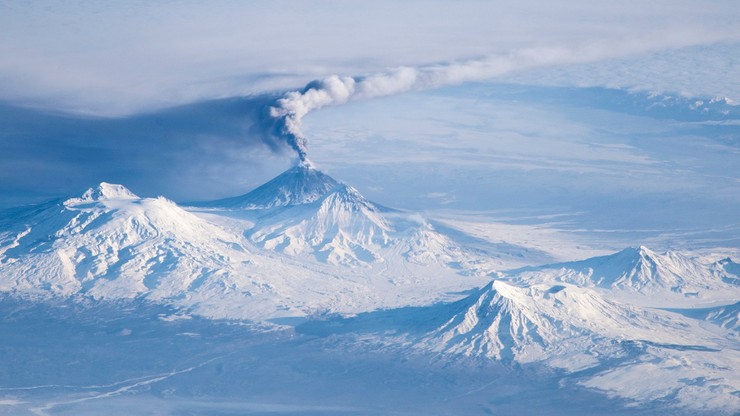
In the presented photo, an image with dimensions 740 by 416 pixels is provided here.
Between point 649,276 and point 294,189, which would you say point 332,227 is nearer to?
point 294,189

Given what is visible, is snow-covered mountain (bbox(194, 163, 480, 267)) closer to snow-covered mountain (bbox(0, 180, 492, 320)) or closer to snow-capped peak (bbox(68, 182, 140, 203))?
snow-covered mountain (bbox(0, 180, 492, 320))

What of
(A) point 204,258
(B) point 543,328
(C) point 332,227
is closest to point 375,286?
(C) point 332,227

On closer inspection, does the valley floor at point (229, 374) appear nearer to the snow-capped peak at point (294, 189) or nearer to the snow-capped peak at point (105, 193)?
the snow-capped peak at point (105, 193)

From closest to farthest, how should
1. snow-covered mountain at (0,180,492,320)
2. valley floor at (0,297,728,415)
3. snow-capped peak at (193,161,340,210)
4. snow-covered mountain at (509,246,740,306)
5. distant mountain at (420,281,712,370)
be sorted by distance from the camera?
valley floor at (0,297,728,415) < distant mountain at (420,281,712,370) < snow-covered mountain at (0,180,492,320) < snow-covered mountain at (509,246,740,306) < snow-capped peak at (193,161,340,210)

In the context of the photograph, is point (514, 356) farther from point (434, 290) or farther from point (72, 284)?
point (72, 284)

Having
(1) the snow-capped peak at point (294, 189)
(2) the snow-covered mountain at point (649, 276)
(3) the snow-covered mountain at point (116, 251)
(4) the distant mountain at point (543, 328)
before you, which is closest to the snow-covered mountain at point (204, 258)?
(3) the snow-covered mountain at point (116, 251)

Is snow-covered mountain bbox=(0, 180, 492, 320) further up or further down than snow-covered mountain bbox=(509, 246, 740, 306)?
further up

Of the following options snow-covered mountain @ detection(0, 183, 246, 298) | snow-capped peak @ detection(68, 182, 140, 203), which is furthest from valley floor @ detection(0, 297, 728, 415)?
snow-capped peak @ detection(68, 182, 140, 203)

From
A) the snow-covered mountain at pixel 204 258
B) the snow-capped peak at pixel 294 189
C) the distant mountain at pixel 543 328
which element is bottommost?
the distant mountain at pixel 543 328

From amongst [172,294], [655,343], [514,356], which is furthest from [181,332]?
[655,343]
